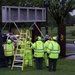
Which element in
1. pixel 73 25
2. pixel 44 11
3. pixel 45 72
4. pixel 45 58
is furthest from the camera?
pixel 73 25

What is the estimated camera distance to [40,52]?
60.5 feet

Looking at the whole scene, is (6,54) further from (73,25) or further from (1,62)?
(73,25)

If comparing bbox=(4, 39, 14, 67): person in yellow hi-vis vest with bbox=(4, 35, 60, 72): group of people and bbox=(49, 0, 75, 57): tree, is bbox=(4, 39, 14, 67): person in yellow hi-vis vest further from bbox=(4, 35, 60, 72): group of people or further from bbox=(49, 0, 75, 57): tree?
bbox=(49, 0, 75, 57): tree

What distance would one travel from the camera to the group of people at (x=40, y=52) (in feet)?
57.3

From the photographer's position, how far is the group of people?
688 inches

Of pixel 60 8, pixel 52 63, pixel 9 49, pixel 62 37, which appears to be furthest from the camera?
pixel 60 8

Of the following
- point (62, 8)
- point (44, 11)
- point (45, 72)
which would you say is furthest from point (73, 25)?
Answer: point (45, 72)

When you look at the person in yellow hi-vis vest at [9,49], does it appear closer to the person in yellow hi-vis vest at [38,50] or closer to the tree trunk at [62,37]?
the person in yellow hi-vis vest at [38,50]

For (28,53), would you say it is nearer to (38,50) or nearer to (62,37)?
(38,50)

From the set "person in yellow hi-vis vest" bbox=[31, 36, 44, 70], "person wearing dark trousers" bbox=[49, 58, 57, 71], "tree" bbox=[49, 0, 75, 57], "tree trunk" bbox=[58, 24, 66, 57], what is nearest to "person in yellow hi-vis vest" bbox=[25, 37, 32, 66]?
"person in yellow hi-vis vest" bbox=[31, 36, 44, 70]

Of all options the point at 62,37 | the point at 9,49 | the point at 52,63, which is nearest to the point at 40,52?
the point at 52,63

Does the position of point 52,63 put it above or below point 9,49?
below

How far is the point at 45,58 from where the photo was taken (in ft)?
63.8

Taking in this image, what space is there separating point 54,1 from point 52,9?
40.8 inches
